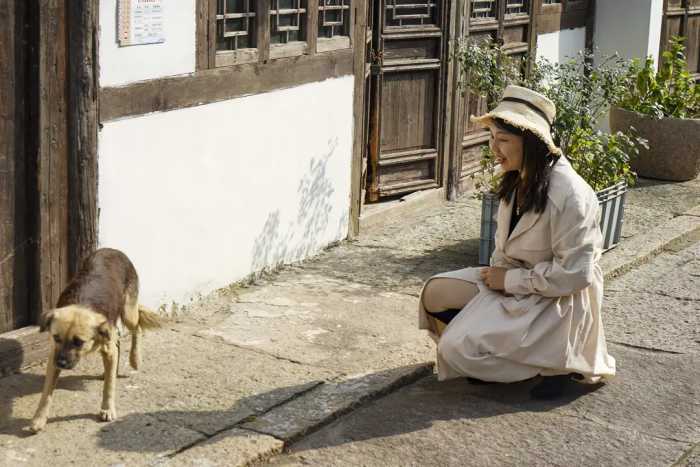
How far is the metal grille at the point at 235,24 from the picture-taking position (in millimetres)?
6891

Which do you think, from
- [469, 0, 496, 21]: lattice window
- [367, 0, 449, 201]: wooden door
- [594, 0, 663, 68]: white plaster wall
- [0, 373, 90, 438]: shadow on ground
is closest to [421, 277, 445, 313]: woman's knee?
[0, 373, 90, 438]: shadow on ground

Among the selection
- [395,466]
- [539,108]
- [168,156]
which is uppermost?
[539,108]

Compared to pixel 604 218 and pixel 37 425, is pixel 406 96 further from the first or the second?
pixel 37 425

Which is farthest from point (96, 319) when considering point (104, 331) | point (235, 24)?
point (235, 24)

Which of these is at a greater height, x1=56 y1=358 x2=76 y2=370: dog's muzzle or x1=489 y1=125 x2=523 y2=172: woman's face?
x1=489 y1=125 x2=523 y2=172: woman's face

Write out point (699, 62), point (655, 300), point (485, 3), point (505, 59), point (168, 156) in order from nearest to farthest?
point (168, 156)
point (655, 300)
point (505, 59)
point (485, 3)
point (699, 62)

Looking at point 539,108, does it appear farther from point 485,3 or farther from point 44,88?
point 485,3

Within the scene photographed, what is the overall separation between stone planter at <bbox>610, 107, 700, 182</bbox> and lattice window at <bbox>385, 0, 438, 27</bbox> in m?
2.73

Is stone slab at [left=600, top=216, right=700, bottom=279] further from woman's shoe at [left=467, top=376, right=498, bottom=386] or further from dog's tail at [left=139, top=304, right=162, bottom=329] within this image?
dog's tail at [left=139, top=304, right=162, bottom=329]

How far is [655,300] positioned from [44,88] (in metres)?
4.23

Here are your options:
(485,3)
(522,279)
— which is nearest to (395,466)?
(522,279)

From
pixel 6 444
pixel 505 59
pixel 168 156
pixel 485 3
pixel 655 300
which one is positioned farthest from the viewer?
pixel 485 3

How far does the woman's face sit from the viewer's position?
5.55 meters

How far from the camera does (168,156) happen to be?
254 inches
